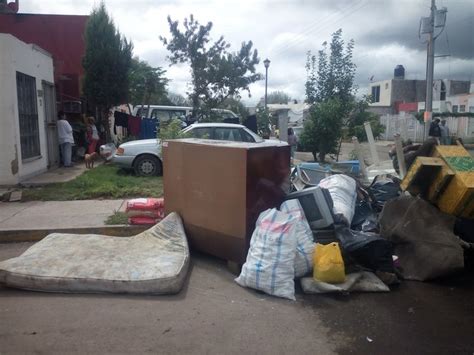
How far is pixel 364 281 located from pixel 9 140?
7956 mm

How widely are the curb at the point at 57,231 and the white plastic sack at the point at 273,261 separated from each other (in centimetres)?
231

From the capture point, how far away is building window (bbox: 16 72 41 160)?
1006 centimetres

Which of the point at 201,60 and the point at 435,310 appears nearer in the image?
the point at 435,310

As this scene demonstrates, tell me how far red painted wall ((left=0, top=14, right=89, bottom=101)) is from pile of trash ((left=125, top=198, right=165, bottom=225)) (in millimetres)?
14617

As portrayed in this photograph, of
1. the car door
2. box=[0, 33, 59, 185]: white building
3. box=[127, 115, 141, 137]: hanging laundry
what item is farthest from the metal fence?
box=[0, 33, 59, 185]: white building

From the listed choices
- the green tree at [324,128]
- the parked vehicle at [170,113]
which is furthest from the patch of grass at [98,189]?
the parked vehicle at [170,113]

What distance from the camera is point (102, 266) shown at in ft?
14.6

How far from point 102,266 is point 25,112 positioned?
7371 mm

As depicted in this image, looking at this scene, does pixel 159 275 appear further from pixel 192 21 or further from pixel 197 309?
pixel 192 21

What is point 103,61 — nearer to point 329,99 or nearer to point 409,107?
point 329,99

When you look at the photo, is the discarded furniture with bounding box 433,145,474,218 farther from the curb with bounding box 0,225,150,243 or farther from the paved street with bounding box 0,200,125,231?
the paved street with bounding box 0,200,125,231

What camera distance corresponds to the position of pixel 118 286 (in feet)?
13.7

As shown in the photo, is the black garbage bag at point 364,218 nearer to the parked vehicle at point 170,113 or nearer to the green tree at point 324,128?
the green tree at point 324,128

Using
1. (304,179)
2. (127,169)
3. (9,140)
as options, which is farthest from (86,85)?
(304,179)
